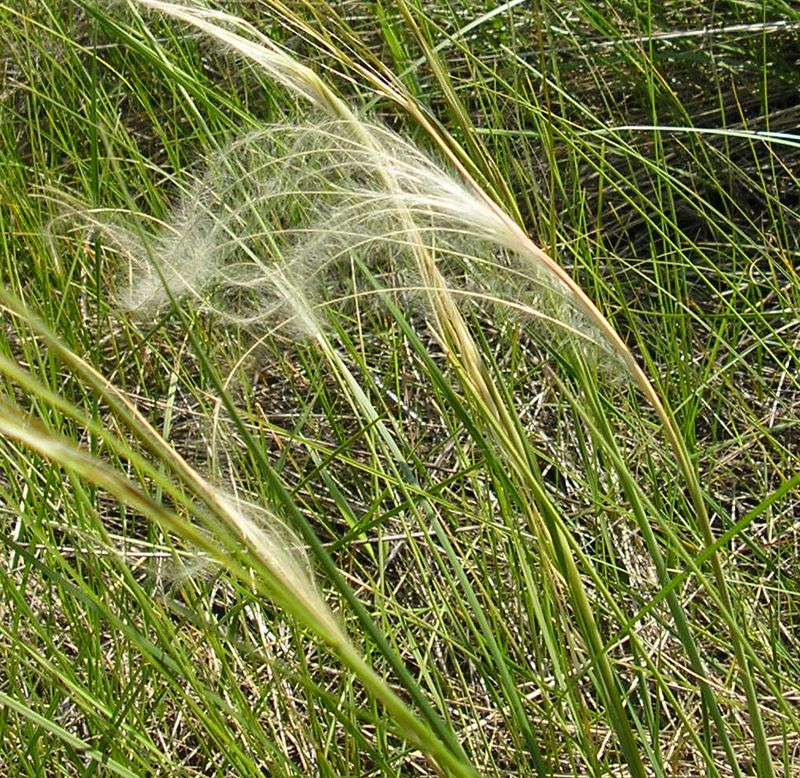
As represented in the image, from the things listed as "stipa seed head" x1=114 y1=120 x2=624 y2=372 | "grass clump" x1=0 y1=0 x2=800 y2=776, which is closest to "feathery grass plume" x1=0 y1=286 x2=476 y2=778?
"grass clump" x1=0 y1=0 x2=800 y2=776

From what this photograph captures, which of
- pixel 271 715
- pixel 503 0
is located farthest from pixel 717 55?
pixel 271 715

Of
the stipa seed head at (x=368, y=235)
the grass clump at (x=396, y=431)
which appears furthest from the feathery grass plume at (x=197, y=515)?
the stipa seed head at (x=368, y=235)

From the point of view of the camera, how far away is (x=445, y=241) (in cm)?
66

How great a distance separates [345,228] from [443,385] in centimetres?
17

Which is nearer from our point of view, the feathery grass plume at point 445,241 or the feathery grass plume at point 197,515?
the feathery grass plume at point 197,515

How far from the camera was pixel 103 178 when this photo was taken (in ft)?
5.09

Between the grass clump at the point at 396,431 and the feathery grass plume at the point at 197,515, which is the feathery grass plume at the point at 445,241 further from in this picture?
the feathery grass plume at the point at 197,515

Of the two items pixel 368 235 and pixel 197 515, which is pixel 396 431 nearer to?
pixel 368 235

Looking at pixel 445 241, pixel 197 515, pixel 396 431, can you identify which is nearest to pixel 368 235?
pixel 445 241

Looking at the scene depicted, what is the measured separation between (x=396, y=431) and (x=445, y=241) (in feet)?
2.01

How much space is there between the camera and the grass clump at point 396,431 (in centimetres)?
65

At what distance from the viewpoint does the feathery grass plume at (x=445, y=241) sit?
59cm

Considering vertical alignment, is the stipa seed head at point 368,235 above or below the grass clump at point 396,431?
above

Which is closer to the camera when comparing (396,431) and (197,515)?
(197,515)
